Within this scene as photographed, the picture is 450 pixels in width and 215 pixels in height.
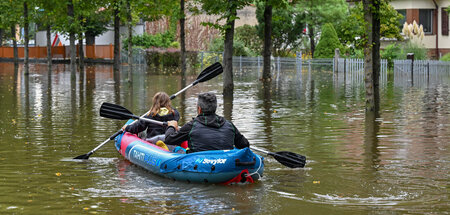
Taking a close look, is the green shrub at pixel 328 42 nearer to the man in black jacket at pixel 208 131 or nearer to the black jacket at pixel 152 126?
the black jacket at pixel 152 126

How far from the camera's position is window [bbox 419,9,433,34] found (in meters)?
49.8

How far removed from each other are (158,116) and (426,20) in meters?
40.5

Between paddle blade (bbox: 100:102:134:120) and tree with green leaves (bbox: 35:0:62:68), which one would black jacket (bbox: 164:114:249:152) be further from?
tree with green leaves (bbox: 35:0:62:68)

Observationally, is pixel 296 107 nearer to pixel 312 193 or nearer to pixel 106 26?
pixel 312 193

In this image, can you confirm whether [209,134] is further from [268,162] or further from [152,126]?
[152,126]

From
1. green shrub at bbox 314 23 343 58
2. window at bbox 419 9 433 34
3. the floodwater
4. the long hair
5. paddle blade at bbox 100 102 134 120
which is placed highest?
window at bbox 419 9 433 34

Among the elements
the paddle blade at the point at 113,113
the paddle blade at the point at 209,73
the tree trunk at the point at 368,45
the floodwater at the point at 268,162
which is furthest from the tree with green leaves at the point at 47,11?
the paddle blade at the point at 113,113

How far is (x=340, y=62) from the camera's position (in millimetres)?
42500

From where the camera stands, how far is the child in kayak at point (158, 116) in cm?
1270

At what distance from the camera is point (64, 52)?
66.2m

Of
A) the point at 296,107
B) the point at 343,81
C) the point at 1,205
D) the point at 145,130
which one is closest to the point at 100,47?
the point at 343,81

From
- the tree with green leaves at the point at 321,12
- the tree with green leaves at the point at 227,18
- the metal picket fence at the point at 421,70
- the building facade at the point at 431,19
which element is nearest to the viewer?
the tree with green leaves at the point at 227,18

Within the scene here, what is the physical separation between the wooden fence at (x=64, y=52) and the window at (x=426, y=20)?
24584 millimetres

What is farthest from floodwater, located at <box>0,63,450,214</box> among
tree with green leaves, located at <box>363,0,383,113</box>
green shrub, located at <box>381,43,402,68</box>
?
green shrub, located at <box>381,43,402,68</box>
